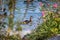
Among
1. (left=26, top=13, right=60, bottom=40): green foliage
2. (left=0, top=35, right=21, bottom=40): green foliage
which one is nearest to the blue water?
(left=26, top=13, right=60, bottom=40): green foliage

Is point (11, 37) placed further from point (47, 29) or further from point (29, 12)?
point (29, 12)

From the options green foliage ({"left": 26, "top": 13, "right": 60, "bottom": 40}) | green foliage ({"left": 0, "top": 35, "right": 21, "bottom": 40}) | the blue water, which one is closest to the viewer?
green foliage ({"left": 0, "top": 35, "right": 21, "bottom": 40})

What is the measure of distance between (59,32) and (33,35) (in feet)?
1.67

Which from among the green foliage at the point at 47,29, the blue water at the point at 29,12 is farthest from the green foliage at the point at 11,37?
the blue water at the point at 29,12

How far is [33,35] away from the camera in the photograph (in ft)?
13.9

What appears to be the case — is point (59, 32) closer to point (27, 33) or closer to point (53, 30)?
point (53, 30)

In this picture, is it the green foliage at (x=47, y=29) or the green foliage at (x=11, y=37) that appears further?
the green foliage at (x=47, y=29)

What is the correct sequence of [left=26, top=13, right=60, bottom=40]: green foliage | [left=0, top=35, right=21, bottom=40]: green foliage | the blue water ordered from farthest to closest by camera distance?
the blue water < [left=26, top=13, right=60, bottom=40]: green foliage < [left=0, top=35, right=21, bottom=40]: green foliage

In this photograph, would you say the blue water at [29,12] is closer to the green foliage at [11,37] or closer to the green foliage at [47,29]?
the green foliage at [47,29]

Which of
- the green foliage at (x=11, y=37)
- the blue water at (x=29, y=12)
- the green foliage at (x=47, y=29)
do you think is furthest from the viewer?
the blue water at (x=29, y=12)

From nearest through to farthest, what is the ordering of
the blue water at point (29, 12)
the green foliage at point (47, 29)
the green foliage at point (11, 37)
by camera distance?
the green foliage at point (11, 37)
the green foliage at point (47, 29)
the blue water at point (29, 12)

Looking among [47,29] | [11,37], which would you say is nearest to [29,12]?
[47,29]

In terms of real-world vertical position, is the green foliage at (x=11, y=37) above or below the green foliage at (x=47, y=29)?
below

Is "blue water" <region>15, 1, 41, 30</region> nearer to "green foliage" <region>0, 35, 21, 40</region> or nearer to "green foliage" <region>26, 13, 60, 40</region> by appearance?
"green foliage" <region>26, 13, 60, 40</region>
